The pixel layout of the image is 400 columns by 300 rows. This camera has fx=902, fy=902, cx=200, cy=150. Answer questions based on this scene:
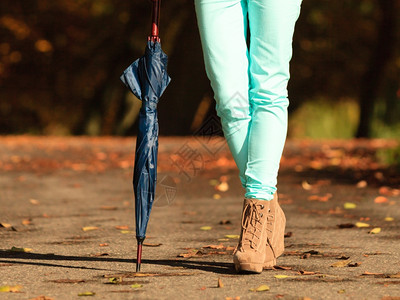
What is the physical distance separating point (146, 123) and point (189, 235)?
1.70 m

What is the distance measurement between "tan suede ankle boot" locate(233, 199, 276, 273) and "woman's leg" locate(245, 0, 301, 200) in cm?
6

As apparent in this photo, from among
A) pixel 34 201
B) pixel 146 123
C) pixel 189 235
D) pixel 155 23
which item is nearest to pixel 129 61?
pixel 34 201

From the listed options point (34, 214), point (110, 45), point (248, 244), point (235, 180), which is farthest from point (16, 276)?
point (110, 45)

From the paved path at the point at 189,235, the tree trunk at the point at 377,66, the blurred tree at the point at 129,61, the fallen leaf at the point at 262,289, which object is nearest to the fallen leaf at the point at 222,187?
the paved path at the point at 189,235

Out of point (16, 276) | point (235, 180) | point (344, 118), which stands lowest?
point (344, 118)

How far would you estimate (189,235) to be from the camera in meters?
5.58

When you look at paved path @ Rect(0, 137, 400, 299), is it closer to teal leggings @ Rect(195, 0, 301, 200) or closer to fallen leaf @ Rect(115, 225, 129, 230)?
fallen leaf @ Rect(115, 225, 129, 230)

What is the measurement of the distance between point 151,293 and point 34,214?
356cm

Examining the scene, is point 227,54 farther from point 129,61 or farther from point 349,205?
point 129,61

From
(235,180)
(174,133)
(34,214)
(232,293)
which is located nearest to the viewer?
Answer: (232,293)

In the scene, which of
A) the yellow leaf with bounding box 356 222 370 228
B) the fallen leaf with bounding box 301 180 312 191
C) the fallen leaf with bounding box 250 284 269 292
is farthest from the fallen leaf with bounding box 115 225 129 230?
the fallen leaf with bounding box 301 180 312 191

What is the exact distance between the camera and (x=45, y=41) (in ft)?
87.4

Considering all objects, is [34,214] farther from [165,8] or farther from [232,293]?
[165,8]

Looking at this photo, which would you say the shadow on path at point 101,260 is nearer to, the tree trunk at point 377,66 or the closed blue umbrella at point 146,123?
the closed blue umbrella at point 146,123
